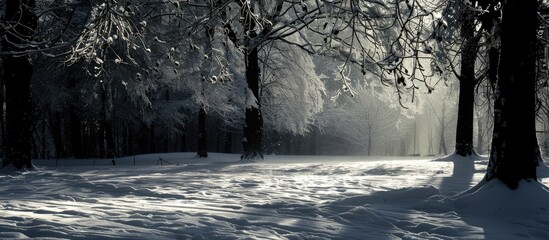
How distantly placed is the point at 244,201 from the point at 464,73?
1071cm

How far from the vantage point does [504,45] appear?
6871 mm

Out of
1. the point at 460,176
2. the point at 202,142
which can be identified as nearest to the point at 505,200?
the point at 460,176

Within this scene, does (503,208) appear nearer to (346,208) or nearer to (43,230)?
(346,208)

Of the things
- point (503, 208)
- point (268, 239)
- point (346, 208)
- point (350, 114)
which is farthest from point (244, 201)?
point (350, 114)

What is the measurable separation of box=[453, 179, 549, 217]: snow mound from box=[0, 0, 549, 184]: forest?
0.69 metres

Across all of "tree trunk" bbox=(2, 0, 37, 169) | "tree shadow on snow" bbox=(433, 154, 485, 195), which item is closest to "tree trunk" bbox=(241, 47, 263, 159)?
"tree shadow on snow" bbox=(433, 154, 485, 195)

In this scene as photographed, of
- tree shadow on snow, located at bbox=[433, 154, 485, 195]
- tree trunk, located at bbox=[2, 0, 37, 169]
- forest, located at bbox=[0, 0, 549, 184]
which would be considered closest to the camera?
forest, located at bbox=[0, 0, 549, 184]

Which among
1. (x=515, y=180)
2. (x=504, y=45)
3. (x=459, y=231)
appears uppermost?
(x=504, y=45)

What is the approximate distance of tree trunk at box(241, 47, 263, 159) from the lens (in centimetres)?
1750

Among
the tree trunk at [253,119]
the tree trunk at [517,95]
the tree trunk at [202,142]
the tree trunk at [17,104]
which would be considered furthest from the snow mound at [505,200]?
the tree trunk at [202,142]

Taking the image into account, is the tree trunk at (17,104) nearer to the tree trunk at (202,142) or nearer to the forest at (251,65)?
the forest at (251,65)

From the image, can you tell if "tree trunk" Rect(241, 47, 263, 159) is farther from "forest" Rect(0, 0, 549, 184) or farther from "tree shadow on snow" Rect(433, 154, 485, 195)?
"tree shadow on snow" Rect(433, 154, 485, 195)

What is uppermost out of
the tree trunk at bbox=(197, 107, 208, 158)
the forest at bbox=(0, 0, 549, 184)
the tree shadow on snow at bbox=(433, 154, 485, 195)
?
the forest at bbox=(0, 0, 549, 184)

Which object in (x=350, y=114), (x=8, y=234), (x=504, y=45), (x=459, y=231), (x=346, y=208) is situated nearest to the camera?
(x=8, y=234)
